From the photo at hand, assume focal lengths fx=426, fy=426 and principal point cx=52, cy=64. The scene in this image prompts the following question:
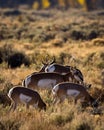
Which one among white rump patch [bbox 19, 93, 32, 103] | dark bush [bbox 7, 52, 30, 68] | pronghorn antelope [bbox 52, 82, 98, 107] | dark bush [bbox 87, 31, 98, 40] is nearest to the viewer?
white rump patch [bbox 19, 93, 32, 103]

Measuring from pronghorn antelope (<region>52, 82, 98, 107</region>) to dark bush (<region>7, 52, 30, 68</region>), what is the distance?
759 centimetres

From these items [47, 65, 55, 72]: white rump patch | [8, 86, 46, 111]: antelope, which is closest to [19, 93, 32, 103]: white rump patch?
[8, 86, 46, 111]: antelope

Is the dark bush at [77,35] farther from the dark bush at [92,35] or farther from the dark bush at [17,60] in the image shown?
the dark bush at [17,60]

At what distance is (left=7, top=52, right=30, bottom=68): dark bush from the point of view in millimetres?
18033

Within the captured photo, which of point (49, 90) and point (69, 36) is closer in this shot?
point (49, 90)

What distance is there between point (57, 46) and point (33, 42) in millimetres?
2723

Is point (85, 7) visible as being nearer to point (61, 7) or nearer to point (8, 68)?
point (61, 7)

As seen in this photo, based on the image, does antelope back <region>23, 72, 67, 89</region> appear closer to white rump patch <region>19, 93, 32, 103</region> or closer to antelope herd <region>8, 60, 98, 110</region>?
antelope herd <region>8, 60, 98, 110</region>

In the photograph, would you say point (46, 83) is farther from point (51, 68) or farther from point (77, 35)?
point (77, 35)

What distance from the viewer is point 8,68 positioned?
54.3 ft

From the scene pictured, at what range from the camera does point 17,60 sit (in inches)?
721

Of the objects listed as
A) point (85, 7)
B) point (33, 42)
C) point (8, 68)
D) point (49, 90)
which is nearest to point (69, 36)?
point (33, 42)

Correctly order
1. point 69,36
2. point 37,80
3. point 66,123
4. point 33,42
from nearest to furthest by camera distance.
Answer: point 66,123
point 37,80
point 33,42
point 69,36

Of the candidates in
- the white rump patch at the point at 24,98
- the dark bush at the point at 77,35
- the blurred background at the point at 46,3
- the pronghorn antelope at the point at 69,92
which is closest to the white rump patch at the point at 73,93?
the pronghorn antelope at the point at 69,92
